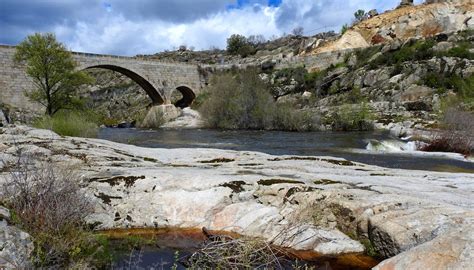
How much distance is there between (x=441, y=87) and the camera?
36281 mm

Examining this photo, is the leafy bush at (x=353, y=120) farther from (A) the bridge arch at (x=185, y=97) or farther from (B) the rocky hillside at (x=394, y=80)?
(A) the bridge arch at (x=185, y=97)

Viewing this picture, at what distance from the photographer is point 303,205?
19.7ft

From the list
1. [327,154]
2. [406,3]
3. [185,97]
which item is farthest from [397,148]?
[406,3]

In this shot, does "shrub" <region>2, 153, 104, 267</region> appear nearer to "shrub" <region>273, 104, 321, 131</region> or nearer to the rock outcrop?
the rock outcrop

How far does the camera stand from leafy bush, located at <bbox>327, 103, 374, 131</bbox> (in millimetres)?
29953

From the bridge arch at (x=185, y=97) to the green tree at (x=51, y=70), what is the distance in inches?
1212

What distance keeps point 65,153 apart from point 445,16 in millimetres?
55337

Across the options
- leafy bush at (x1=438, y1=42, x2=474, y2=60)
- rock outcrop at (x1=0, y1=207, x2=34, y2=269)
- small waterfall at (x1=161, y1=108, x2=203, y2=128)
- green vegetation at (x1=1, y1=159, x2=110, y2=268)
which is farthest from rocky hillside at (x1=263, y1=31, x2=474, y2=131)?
rock outcrop at (x1=0, y1=207, x2=34, y2=269)

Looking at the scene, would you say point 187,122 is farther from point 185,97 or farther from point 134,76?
point 185,97

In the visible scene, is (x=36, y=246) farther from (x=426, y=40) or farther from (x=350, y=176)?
(x=426, y=40)

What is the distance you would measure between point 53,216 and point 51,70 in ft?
83.9

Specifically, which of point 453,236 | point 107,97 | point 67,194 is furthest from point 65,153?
point 107,97

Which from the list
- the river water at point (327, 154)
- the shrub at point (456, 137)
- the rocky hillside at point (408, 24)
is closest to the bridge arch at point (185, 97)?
the rocky hillside at point (408, 24)

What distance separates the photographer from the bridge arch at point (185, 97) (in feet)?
195
